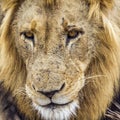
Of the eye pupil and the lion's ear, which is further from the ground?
the lion's ear

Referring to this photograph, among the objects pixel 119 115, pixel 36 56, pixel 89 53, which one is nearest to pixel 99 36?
pixel 89 53

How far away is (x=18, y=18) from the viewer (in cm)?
378

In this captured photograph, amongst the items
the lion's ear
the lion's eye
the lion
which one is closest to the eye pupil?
the lion

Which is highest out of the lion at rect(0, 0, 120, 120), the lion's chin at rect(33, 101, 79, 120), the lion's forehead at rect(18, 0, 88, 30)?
the lion's forehead at rect(18, 0, 88, 30)

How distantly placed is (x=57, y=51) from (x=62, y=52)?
0.12ft

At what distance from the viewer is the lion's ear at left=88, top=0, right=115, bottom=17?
3611mm

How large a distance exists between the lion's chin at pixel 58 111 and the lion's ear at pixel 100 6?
0.65 m

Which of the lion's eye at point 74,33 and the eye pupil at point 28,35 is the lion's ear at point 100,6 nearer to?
the lion's eye at point 74,33

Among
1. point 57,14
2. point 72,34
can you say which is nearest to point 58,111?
point 72,34

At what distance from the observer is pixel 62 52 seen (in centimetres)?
354

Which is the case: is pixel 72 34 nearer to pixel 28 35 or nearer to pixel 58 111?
pixel 28 35

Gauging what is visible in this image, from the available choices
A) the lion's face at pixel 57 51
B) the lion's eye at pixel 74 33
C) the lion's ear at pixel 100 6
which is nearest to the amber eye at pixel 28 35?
the lion's face at pixel 57 51

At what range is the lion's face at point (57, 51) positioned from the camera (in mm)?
3477

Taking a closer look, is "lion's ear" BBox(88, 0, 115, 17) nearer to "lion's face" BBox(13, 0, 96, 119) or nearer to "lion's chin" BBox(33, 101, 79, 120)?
"lion's face" BBox(13, 0, 96, 119)
